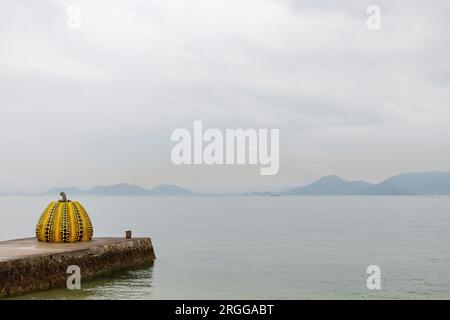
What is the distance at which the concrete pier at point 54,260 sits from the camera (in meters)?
23.8

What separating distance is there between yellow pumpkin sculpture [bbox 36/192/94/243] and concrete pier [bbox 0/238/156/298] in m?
0.67

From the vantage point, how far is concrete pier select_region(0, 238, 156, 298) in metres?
23.8

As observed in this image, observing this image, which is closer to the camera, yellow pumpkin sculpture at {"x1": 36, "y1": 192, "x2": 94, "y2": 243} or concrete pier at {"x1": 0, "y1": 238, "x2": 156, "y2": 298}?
concrete pier at {"x1": 0, "y1": 238, "x2": 156, "y2": 298}

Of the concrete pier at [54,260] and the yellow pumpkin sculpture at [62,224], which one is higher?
the yellow pumpkin sculpture at [62,224]

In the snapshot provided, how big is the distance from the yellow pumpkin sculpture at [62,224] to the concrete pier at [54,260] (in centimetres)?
67

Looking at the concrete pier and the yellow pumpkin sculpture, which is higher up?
the yellow pumpkin sculpture

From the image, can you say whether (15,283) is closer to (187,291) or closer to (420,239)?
(187,291)

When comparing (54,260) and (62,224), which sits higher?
(62,224)

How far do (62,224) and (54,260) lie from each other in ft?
17.2

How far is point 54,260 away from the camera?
2617 centimetres

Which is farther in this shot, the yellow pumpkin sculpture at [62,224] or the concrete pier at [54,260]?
the yellow pumpkin sculpture at [62,224]

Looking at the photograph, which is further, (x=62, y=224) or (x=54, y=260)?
(x=62, y=224)

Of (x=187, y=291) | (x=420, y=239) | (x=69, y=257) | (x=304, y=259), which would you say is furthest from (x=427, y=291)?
(x=420, y=239)

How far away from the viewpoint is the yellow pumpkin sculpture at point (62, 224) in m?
31.2
